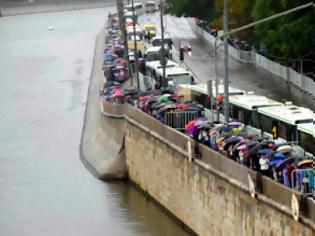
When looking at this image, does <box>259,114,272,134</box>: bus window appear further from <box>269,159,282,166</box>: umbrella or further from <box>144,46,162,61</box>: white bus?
<box>144,46,162,61</box>: white bus

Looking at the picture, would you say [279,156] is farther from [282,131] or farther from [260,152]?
[282,131]

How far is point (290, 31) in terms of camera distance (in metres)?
64.8

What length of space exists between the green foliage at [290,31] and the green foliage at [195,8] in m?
32.7

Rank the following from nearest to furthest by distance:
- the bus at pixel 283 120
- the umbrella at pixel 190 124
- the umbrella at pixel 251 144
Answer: the umbrella at pixel 251 144 < the bus at pixel 283 120 < the umbrella at pixel 190 124

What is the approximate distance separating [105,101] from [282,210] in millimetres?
29781

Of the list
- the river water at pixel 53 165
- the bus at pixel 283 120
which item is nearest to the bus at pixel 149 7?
the river water at pixel 53 165

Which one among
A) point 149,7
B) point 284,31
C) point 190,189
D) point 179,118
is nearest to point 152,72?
point 284,31

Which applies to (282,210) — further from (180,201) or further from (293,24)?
(293,24)

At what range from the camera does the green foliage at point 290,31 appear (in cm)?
6412

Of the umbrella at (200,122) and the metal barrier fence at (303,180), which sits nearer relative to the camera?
the metal barrier fence at (303,180)

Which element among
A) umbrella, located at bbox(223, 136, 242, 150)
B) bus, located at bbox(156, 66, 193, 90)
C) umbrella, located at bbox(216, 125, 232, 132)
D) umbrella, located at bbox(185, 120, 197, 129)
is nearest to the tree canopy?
bus, located at bbox(156, 66, 193, 90)

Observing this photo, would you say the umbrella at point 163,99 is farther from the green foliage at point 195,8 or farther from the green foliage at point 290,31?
the green foliage at point 195,8

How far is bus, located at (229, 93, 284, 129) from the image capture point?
46.4m

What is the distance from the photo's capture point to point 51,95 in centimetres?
9119
